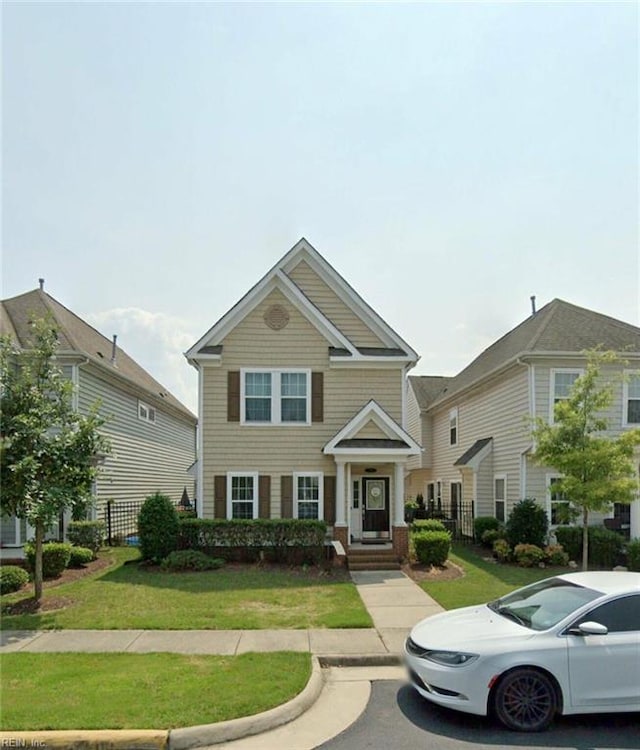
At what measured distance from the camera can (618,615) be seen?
6410 millimetres

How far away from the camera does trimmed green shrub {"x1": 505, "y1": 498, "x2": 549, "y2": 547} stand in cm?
1748

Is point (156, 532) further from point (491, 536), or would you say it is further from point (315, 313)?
point (491, 536)

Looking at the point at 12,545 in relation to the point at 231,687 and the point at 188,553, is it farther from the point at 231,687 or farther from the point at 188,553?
the point at 231,687

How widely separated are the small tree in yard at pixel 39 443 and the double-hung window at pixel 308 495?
22.9ft

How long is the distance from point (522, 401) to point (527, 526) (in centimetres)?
403

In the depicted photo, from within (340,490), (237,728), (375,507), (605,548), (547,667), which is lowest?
(605,548)

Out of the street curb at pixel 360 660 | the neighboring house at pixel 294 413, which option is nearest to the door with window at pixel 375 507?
the neighboring house at pixel 294 413

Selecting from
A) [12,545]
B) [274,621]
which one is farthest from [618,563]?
[12,545]

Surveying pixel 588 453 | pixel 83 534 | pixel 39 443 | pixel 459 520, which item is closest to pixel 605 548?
pixel 588 453

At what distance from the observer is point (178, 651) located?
8492 millimetres

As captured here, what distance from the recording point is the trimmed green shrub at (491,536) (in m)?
19.0

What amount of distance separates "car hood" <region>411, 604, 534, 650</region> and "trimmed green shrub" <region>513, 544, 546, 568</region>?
928 centimetres

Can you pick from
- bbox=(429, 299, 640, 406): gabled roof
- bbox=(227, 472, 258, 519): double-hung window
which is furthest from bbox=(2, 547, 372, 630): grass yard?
bbox=(429, 299, 640, 406): gabled roof

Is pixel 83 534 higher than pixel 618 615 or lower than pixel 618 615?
lower
